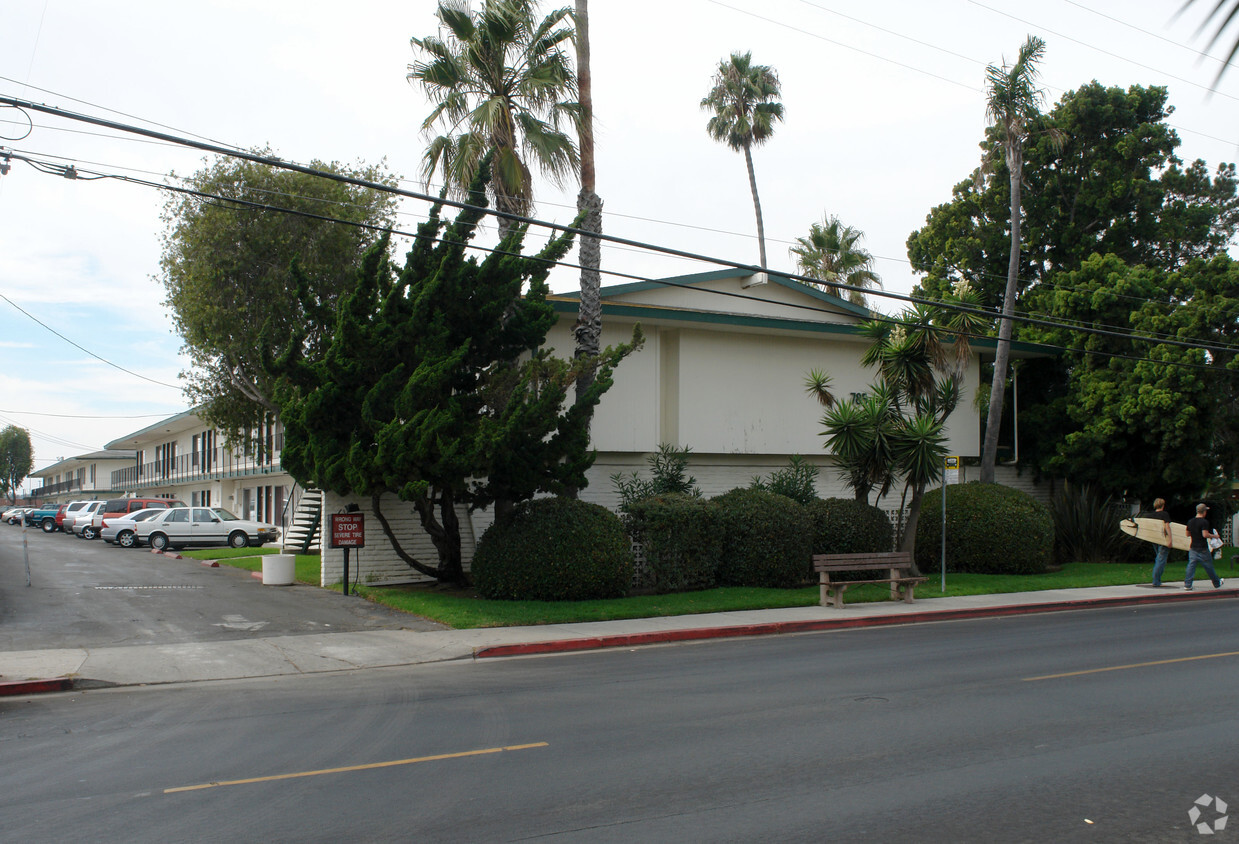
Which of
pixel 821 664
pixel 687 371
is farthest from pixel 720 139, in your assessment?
pixel 821 664

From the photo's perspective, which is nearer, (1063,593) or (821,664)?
(821,664)

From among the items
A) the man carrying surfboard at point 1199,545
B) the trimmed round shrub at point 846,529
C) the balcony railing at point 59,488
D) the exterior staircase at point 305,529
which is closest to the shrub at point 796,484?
the trimmed round shrub at point 846,529

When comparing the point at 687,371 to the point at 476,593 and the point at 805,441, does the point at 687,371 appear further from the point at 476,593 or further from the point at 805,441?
the point at 476,593

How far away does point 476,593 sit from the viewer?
17.0m

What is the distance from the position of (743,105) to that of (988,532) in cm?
2278

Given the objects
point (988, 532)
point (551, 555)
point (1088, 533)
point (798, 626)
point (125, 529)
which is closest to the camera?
point (798, 626)

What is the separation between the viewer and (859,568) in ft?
57.5

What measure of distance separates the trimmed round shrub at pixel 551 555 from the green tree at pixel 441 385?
556mm

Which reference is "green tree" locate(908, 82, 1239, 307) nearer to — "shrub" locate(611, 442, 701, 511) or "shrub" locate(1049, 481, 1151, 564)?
"shrub" locate(1049, 481, 1151, 564)

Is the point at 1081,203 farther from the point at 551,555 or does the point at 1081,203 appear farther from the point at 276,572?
the point at 276,572

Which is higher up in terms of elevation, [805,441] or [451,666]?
[805,441]

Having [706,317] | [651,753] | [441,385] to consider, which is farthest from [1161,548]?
[651,753]

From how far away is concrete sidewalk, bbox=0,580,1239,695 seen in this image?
1079 centimetres

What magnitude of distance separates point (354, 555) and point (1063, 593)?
13953 mm
